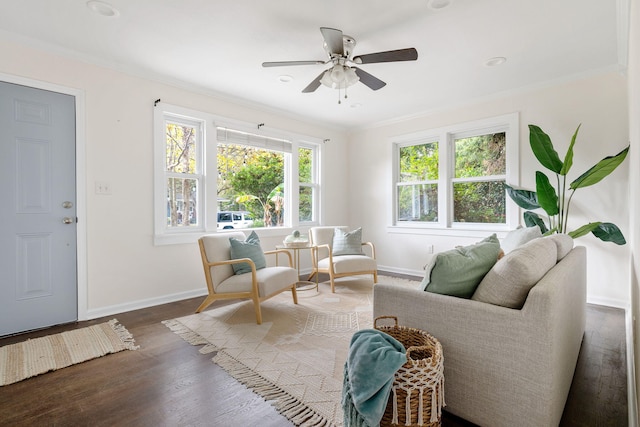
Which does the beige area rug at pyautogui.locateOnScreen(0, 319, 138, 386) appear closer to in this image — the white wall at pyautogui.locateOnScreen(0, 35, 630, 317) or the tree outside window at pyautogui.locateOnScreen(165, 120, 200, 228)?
the white wall at pyautogui.locateOnScreen(0, 35, 630, 317)

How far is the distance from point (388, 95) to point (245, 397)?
3.66m

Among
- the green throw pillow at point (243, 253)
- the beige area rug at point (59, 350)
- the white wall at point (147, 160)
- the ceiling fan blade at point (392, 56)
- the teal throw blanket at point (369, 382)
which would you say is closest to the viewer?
the teal throw blanket at point (369, 382)

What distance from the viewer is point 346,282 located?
14.5ft

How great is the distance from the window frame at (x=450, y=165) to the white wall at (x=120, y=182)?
3.16 m

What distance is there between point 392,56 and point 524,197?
2.38 metres

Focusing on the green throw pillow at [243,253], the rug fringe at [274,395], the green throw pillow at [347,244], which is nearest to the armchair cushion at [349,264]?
the green throw pillow at [347,244]

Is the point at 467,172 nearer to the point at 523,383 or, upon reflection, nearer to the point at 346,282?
the point at 346,282

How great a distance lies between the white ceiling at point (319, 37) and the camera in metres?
2.28

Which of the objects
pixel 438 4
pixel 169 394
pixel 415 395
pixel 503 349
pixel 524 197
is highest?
pixel 438 4

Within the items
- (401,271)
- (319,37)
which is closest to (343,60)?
(319,37)

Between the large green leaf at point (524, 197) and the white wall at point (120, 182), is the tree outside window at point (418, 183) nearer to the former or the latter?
the large green leaf at point (524, 197)

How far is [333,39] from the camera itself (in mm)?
2258

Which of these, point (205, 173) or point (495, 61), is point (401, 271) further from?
point (205, 173)

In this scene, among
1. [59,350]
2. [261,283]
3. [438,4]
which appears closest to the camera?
[438,4]
